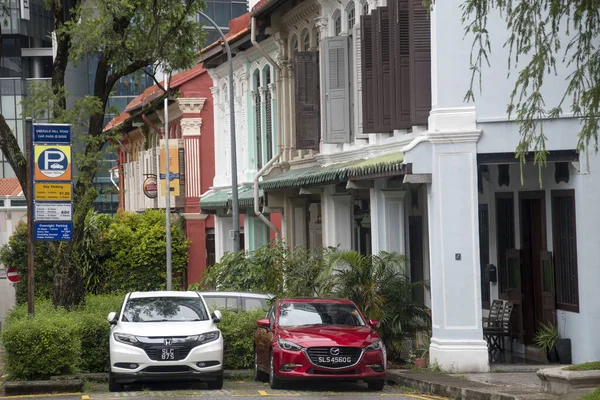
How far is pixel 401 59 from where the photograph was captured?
2175 centimetres

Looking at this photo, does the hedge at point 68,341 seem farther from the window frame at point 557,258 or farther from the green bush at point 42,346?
the window frame at point 557,258

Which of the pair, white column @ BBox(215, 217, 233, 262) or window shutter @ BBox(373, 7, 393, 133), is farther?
white column @ BBox(215, 217, 233, 262)

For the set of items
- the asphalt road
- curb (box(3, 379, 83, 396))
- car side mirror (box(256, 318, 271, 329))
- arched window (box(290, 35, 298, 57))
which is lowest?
the asphalt road

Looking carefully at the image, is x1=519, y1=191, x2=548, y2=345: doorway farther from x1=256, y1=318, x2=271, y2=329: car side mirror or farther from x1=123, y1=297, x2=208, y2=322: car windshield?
x1=123, y1=297, x2=208, y2=322: car windshield

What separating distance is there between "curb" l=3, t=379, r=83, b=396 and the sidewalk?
519cm

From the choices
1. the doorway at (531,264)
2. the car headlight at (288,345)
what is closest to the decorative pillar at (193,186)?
the doorway at (531,264)

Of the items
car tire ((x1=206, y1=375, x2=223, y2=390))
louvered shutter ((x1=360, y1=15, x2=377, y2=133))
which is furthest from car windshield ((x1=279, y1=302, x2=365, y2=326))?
louvered shutter ((x1=360, y1=15, x2=377, y2=133))

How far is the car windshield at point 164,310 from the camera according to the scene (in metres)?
20.0

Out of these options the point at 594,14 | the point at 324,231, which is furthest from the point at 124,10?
the point at 594,14

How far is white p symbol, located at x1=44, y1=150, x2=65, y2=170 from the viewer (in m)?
20.3

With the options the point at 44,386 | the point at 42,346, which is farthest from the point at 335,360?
the point at 42,346

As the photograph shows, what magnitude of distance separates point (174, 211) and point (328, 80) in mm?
24131

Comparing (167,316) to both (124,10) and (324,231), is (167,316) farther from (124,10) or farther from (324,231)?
(324,231)

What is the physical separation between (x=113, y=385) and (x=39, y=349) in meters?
1.27
